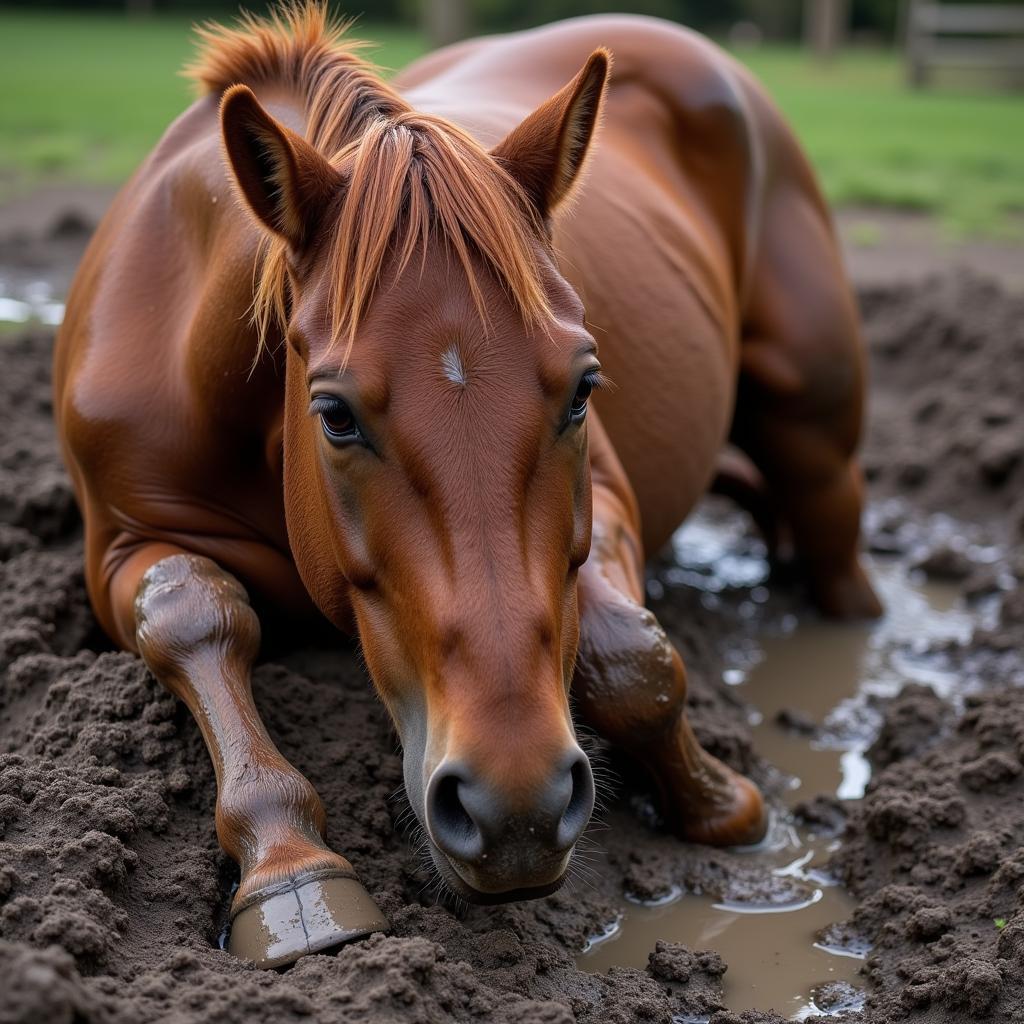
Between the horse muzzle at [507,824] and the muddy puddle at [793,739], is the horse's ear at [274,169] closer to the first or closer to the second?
the horse muzzle at [507,824]

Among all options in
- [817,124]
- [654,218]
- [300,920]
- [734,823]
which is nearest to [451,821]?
[300,920]

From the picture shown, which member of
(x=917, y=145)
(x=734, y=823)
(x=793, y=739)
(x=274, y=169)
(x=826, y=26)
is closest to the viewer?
(x=274, y=169)

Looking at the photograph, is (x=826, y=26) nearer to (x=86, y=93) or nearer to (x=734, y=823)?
(x=86, y=93)

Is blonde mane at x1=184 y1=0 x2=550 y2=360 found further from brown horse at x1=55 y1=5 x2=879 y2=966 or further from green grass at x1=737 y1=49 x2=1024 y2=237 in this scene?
green grass at x1=737 y1=49 x2=1024 y2=237

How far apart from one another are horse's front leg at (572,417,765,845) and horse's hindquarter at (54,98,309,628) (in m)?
0.79

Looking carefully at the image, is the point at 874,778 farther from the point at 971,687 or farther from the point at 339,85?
the point at 339,85

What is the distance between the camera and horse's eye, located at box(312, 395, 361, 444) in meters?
2.36

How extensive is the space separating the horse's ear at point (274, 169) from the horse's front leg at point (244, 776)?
2.95 feet

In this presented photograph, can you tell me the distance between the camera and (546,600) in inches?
88.5

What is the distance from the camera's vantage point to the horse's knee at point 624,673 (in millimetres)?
2977

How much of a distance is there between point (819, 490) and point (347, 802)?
8.65 ft

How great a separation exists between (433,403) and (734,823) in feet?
5.10

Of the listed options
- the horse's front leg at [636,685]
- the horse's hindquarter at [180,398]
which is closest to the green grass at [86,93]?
the horse's hindquarter at [180,398]

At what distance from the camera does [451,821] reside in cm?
216
